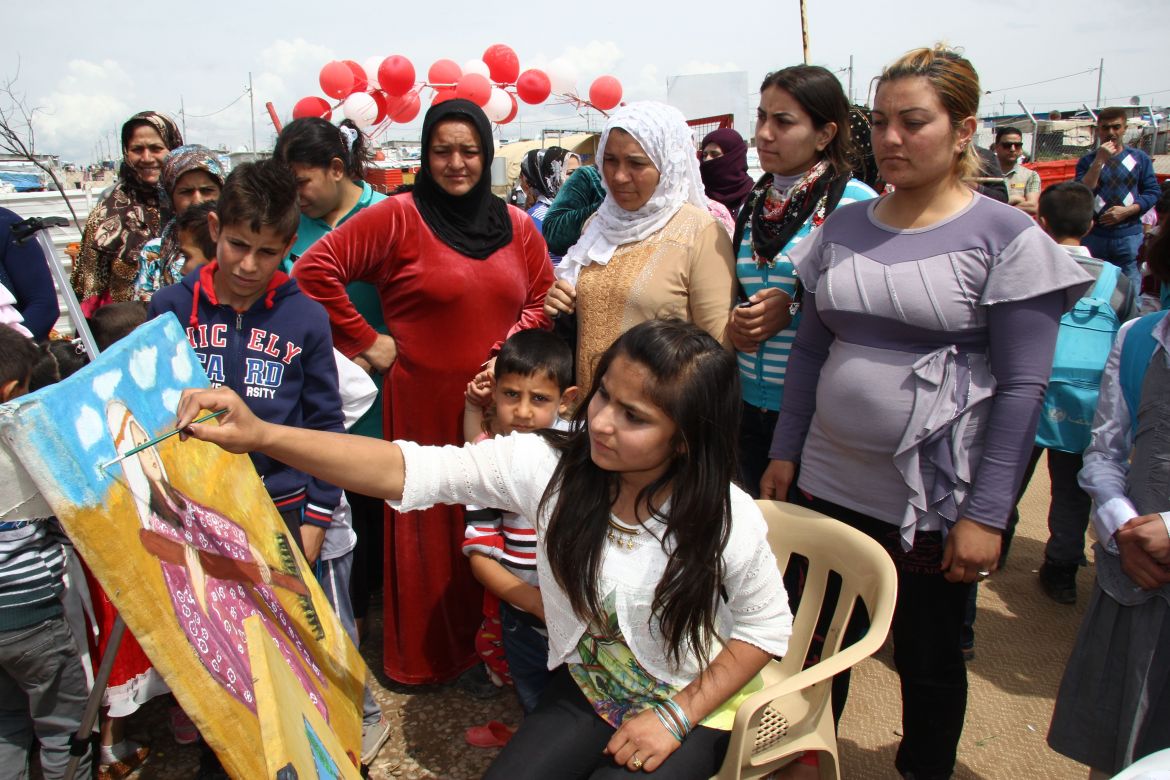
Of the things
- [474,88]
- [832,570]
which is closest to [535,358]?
[832,570]

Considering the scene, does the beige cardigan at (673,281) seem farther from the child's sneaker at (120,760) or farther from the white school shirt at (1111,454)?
the child's sneaker at (120,760)

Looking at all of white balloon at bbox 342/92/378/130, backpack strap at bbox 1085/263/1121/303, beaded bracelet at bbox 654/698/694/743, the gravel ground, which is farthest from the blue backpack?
white balloon at bbox 342/92/378/130

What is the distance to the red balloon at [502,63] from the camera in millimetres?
12414

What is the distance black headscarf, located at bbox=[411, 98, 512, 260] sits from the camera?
8.43 feet

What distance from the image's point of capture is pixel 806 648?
2.08m

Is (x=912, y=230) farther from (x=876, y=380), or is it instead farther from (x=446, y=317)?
(x=446, y=317)

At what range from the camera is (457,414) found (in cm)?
270

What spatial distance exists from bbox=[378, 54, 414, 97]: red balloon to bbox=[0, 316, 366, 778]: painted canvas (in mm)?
10509

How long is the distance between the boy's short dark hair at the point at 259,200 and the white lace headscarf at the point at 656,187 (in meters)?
0.95

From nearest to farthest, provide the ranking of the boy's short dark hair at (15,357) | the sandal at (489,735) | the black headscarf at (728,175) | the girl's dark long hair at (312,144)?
the boy's short dark hair at (15,357) < the sandal at (489,735) < the girl's dark long hair at (312,144) < the black headscarf at (728,175)

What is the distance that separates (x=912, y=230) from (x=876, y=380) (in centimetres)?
37

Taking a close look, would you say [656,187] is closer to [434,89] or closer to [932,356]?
[932,356]

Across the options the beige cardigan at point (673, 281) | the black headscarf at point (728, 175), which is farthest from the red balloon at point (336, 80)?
the beige cardigan at point (673, 281)

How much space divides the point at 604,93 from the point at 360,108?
405 centimetres
